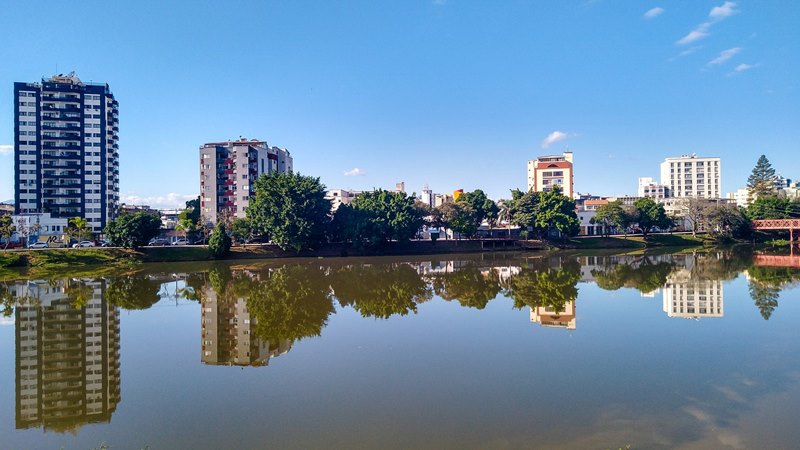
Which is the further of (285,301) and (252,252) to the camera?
(252,252)

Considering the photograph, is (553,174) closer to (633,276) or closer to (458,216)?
(458,216)

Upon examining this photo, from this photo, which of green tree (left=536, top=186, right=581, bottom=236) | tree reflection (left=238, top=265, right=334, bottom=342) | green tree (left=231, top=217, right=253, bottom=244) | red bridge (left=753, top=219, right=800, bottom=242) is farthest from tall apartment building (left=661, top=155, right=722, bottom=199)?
tree reflection (left=238, top=265, right=334, bottom=342)

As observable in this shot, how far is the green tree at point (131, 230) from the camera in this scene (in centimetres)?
4409

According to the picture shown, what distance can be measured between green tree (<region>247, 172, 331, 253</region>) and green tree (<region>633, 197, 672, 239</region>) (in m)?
42.0

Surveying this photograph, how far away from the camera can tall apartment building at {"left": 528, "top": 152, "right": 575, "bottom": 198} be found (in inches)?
3359

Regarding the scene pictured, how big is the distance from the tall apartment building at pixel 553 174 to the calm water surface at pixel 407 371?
6320cm

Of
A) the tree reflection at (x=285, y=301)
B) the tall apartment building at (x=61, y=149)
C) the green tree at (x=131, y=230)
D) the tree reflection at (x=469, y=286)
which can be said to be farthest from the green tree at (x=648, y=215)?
the tall apartment building at (x=61, y=149)

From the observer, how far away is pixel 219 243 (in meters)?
46.5

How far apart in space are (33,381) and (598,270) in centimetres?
3361

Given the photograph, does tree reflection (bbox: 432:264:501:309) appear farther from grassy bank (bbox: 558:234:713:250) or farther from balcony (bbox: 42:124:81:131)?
balcony (bbox: 42:124:81:131)

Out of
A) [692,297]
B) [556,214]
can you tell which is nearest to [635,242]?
[556,214]

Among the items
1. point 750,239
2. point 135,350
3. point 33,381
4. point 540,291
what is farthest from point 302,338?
point 750,239

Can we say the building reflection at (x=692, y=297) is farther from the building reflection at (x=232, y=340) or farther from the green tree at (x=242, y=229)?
the green tree at (x=242, y=229)

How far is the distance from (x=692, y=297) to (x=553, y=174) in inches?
2664
